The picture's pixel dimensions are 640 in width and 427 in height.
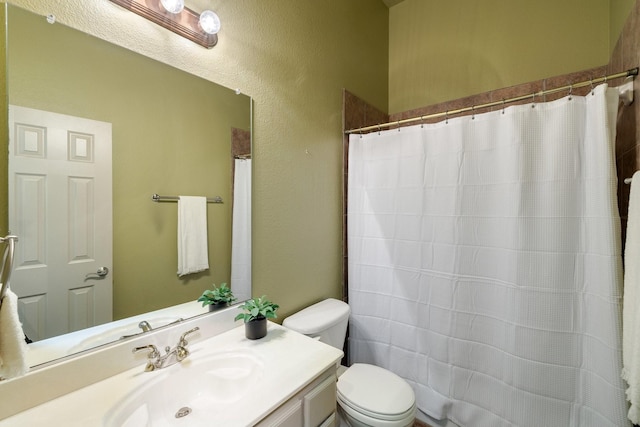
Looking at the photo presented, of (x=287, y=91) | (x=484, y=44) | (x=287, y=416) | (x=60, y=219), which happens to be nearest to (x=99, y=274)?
(x=60, y=219)

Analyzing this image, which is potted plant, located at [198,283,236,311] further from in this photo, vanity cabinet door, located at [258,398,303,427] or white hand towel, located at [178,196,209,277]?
vanity cabinet door, located at [258,398,303,427]

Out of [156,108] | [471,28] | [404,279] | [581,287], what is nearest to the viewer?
[156,108]

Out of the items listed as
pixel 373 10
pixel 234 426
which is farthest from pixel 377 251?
pixel 373 10

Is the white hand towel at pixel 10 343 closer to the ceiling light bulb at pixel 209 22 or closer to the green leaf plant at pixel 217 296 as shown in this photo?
the green leaf plant at pixel 217 296

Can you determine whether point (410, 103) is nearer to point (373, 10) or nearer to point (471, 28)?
point (471, 28)

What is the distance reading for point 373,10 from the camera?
2184 mm

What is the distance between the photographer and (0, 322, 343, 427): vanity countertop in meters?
0.68

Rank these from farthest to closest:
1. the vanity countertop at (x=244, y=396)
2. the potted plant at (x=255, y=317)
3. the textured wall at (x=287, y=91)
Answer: the potted plant at (x=255, y=317) → the textured wall at (x=287, y=91) → the vanity countertop at (x=244, y=396)

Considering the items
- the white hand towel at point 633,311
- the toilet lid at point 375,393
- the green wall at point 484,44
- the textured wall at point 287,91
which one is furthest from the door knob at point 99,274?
the green wall at point 484,44

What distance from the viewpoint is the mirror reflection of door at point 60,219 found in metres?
0.71

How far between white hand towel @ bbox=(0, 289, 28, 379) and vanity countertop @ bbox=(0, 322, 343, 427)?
0.63 ft

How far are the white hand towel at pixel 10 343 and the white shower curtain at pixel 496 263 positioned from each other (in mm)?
1561

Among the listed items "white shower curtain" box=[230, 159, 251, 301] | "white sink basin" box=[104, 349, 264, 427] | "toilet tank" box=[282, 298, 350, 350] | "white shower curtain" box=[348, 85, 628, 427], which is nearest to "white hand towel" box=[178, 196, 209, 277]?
"white shower curtain" box=[230, 159, 251, 301]

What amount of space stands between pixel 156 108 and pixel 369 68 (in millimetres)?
1760
